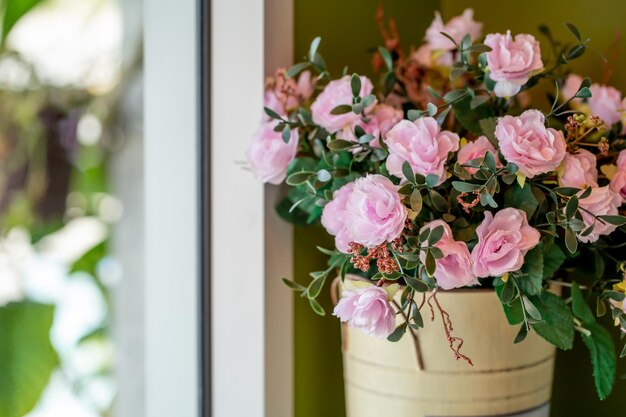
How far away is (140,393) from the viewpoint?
1.28m

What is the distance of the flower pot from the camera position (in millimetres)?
984

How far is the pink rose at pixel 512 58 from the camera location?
94cm

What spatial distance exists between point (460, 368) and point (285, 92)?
460mm

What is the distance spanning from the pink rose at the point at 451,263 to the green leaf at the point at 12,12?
0.61 meters

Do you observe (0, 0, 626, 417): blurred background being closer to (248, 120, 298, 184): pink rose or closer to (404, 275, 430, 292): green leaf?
(248, 120, 298, 184): pink rose

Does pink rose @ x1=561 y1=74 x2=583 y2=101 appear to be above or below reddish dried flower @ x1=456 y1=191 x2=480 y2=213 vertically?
above

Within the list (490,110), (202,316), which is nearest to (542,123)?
(490,110)

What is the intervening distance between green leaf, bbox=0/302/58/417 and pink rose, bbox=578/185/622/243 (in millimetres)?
753

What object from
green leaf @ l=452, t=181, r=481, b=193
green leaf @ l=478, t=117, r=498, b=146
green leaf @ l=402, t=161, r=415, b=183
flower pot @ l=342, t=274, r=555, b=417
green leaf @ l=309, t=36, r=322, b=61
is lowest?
flower pot @ l=342, t=274, r=555, b=417

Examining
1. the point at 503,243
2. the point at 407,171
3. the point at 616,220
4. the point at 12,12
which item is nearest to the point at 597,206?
the point at 616,220

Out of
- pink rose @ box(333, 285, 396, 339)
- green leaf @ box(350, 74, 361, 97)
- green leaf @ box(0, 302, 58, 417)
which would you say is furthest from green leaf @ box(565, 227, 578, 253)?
green leaf @ box(0, 302, 58, 417)

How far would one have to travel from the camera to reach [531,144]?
2.79 ft

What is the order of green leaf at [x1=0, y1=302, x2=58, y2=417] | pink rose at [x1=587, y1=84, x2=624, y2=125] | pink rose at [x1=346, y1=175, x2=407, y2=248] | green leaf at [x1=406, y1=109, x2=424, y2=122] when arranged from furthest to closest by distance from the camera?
pink rose at [x1=587, y1=84, x2=624, y2=125], green leaf at [x1=0, y1=302, x2=58, y2=417], green leaf at [x1=406, y1=109, x2=424, y2=122], pink rose at [x1=346, y1=175, x2=407, y2=248]

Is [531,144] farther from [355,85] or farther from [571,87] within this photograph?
[571,87]
